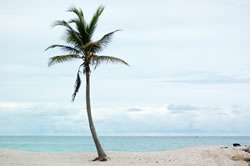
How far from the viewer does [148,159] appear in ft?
66.6

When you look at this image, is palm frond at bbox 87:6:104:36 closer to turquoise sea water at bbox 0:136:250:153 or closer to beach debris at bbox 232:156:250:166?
beach debris at bbox 232:156:250:166

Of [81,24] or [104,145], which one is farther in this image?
[104,145]

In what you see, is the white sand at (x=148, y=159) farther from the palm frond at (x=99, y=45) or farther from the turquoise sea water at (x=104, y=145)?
the turquoise sea water at (x=104, y=145)

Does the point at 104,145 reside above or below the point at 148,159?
below

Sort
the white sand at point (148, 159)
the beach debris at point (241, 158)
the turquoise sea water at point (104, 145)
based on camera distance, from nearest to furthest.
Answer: the white sand at point (148, 159) → the beach debris at point (241, 158) → the turquoise sea water at point (104, 145)

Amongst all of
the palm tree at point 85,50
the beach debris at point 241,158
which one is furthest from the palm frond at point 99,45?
the beach debris at point 241,158

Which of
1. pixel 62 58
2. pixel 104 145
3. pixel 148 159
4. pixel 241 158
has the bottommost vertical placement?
pixel 104 145

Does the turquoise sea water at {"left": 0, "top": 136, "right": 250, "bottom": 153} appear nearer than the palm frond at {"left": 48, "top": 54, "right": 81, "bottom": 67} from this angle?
No

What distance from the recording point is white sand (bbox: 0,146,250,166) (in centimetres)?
1858

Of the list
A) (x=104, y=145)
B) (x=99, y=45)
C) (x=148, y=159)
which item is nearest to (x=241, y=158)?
(x=148, y=159)

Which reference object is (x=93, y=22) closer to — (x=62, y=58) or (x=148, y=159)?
(x=62, y=58)

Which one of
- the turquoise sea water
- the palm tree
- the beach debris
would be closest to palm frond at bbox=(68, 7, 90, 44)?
the palm tree

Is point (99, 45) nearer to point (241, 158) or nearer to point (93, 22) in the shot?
point (93, 22)

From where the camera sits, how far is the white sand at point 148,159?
18.6m
